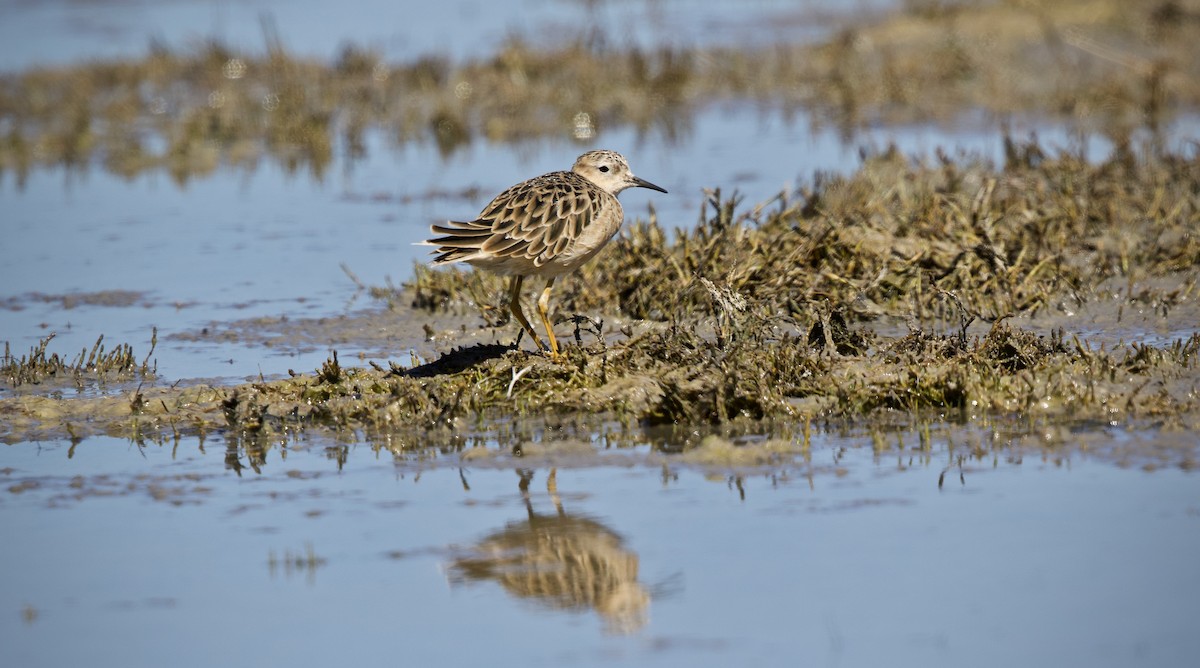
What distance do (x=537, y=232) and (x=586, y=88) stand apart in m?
10.2

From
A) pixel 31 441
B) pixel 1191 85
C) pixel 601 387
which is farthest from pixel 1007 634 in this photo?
pixel 1191 85

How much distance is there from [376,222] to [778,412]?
22.3ft

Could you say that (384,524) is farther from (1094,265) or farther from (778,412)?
(1094,265)

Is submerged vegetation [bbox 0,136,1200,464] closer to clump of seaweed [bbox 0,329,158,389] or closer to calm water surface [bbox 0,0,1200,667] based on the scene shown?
calm water surface [bbox 0,0,1200,667]

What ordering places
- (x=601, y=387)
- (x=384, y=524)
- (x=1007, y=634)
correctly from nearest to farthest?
(x=1007, y=634), (x=384, y=524), (x=601, y=387)

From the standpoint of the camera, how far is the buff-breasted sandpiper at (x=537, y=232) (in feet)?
27.5

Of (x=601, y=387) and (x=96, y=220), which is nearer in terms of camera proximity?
(x=601, y=387)

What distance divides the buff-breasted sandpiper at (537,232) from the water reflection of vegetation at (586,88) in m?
7.53

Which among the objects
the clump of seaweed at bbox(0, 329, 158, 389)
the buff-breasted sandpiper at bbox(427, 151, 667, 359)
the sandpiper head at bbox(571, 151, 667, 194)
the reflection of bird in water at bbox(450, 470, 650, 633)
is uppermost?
the sandpiper head at bbox(571, 151, 667, 194)

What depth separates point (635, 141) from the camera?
659 inches

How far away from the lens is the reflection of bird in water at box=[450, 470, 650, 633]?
577 centimetres

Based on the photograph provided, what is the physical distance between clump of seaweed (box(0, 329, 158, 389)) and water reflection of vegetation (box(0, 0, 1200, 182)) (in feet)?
22.3

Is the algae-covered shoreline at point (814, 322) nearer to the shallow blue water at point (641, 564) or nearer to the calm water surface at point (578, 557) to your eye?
the calm water surface at point (578, 557)

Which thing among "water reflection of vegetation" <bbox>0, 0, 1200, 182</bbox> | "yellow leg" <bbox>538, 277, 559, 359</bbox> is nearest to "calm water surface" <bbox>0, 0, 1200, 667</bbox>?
"yellow leg" <bbox>538, 277, 559, 359</bbox>
